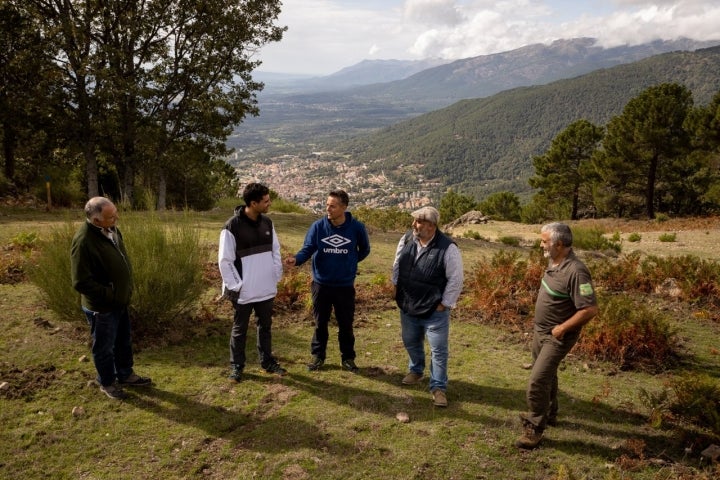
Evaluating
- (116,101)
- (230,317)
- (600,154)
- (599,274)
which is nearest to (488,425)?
(230,317)

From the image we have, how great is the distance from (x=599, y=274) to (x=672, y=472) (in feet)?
17.7

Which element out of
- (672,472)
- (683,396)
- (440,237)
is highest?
(440,237)

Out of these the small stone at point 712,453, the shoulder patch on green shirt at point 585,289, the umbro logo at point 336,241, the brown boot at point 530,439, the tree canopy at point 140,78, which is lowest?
the small stone at point 712,453

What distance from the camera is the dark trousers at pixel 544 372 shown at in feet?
11.4

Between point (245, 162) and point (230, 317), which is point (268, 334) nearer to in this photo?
point (230, 317)

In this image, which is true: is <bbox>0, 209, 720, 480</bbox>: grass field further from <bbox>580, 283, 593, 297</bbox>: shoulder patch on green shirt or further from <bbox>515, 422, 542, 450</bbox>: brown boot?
<bbox>580, 283, 593, 297</bbox>: shoulder patch on green shirt

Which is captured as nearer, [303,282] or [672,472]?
[672,472]

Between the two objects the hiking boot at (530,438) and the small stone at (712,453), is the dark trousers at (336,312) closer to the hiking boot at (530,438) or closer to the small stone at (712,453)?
the hiking boot at (530,438)

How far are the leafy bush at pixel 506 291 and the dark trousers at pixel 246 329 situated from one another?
133 inches

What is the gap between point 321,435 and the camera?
3752 millimetres

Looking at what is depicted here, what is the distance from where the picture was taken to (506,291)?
7.04 metres

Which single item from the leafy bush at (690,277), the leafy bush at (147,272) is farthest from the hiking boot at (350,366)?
the leafy bush at (690,277)

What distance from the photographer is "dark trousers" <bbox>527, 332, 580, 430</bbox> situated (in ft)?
11.4

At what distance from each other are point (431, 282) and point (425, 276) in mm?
74
